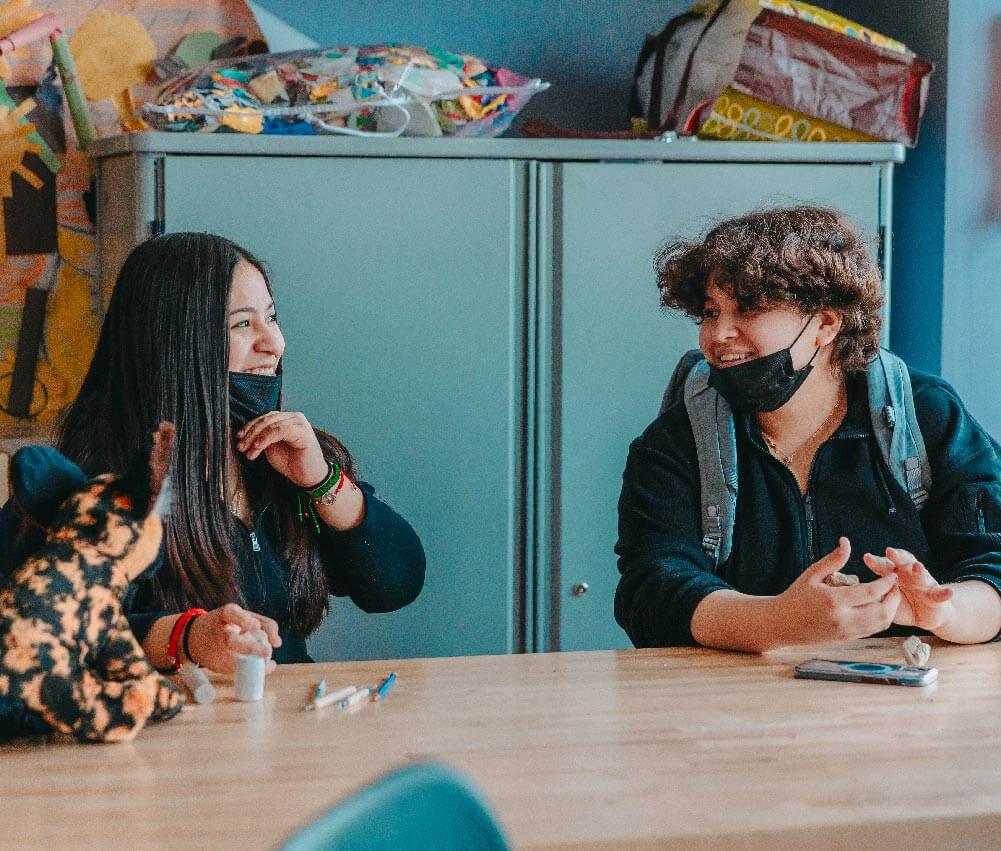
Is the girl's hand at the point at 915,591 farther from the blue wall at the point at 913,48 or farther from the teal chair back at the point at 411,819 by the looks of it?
the blue wall at the point at 913,48

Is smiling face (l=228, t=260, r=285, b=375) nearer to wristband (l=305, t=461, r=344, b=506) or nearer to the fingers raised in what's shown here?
wristband (l=305, t=461, r=344, b=506)

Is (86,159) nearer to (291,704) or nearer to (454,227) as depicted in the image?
(454,227)

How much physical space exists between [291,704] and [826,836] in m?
0.57

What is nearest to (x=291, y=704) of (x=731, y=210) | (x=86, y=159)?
(x=731, y=210)

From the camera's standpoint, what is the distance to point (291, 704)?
4.34ft

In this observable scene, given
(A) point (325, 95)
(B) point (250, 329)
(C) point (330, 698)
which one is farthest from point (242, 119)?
(C) point (330, 698)

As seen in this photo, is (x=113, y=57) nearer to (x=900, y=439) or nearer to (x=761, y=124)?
(x=761, y=124)

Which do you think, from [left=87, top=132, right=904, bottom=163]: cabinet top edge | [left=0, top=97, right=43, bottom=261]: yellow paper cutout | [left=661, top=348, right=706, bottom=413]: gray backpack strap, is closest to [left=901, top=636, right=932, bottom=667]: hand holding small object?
[left=661, top=348, right=706, bottom=413]: gray backpack strap

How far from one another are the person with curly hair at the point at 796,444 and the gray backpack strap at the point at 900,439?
0.01 m

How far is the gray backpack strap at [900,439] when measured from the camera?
1.80 m

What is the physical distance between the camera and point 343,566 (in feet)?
6.09

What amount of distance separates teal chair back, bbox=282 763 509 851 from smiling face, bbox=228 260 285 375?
41.8 inches

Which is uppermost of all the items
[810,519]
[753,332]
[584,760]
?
[753,332]

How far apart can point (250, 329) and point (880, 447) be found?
884 mm
